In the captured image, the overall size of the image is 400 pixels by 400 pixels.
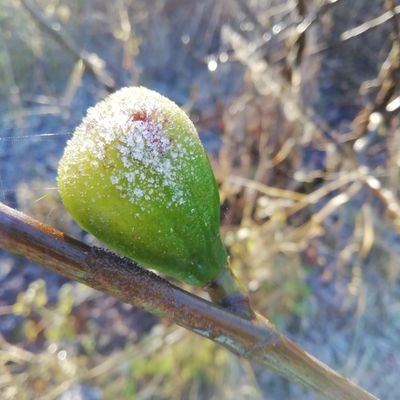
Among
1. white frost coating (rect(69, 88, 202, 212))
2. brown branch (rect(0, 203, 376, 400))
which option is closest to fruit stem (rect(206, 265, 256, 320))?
brown branch (rect(0, 203, 376, 400))

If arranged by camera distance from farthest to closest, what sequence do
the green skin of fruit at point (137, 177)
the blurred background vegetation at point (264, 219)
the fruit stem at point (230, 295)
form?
1. the blurred background vegetation at point (264, 219)
2. the fruit stem at point (230, 295)
3. the green skin of fruit at point (137, 177)

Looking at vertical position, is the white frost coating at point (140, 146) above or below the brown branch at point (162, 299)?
above

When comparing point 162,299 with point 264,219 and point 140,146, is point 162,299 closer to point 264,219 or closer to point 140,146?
point 140,146

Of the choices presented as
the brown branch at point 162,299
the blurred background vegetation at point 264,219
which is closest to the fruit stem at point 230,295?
the brown branch at point 162,299

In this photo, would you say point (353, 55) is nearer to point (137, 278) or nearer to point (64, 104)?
point (64, 104)

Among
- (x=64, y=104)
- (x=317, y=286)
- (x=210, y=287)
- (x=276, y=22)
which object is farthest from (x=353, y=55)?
(x=210, y=287)

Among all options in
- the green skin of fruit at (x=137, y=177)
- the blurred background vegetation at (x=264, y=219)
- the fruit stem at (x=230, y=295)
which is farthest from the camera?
the blurred background vegetation at (x=264, y=219)

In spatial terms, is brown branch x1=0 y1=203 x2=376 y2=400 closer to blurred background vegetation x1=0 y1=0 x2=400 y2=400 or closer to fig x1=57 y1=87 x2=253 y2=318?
fig x1=57 y1=87 x2=253 y2=318

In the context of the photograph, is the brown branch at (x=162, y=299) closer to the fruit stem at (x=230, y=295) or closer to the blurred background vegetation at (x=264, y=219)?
the fruit stem at (x=230, y=295)
